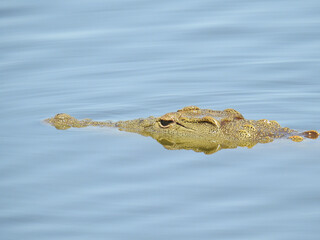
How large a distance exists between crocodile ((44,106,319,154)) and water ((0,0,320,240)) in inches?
8.5

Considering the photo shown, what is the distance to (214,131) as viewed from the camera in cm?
1103

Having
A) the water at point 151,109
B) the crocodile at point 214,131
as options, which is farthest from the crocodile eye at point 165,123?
the water at point 151,109

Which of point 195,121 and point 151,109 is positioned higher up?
point 151,109

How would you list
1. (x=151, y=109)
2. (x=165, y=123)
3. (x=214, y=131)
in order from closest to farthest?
(x=214, y=131), (x=165, y=123), (x=151, y=109)

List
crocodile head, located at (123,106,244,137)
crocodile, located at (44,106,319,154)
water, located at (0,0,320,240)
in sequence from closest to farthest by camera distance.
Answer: water, located at (0,0,320,240)
crocodile, located at (44,106,319,154)
crocodile head, located at (123,106,244,137)

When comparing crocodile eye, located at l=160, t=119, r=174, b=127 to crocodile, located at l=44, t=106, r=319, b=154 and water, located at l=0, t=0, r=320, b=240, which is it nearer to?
crocodile, located at l=44, t=106, r=319, b=154

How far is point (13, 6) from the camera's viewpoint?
20141 millimetres

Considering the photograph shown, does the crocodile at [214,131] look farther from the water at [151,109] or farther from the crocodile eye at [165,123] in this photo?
the water at [151,109]

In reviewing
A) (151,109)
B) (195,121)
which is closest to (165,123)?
(195,121)

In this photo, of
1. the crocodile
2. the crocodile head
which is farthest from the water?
the crocodile head

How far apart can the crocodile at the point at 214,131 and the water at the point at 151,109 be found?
217mm

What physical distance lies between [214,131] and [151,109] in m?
2.35

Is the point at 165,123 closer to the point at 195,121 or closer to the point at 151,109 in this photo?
the point at 195,121

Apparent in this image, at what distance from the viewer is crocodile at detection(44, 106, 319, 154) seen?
10.9 metres
